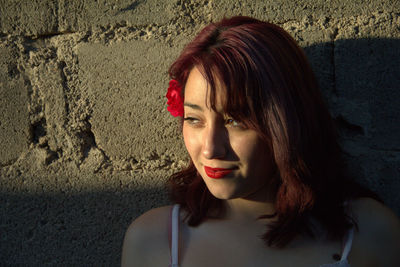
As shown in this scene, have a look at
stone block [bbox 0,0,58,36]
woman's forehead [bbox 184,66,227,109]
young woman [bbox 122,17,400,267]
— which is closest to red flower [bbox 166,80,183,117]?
young woman [bbox 122,17,400,267]

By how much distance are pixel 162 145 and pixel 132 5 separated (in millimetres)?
605

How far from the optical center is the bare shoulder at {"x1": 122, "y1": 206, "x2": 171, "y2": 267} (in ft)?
4.17

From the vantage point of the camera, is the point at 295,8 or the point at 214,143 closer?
the point at 214,143

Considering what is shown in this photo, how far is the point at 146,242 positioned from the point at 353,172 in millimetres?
879

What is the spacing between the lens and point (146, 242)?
1290 millimetres

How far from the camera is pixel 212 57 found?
1.16m

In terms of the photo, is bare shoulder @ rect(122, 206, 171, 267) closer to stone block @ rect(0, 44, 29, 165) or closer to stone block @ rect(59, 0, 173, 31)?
stone block @ rect(0, 44, 29, 165)

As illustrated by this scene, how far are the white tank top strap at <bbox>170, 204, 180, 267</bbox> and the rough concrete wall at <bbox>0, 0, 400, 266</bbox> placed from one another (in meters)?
A: 0.28

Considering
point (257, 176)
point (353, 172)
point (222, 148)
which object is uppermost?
point (222, 148)

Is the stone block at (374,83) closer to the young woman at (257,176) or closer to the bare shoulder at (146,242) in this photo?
the young woman at (257,176)

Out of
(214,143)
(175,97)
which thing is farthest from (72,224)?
(214,143)

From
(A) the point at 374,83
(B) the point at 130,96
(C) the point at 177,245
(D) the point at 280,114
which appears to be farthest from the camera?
(B) the point at 130,96

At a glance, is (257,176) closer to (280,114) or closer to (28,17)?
(280,114)

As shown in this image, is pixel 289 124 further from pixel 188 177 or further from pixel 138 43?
pixel 138 43
